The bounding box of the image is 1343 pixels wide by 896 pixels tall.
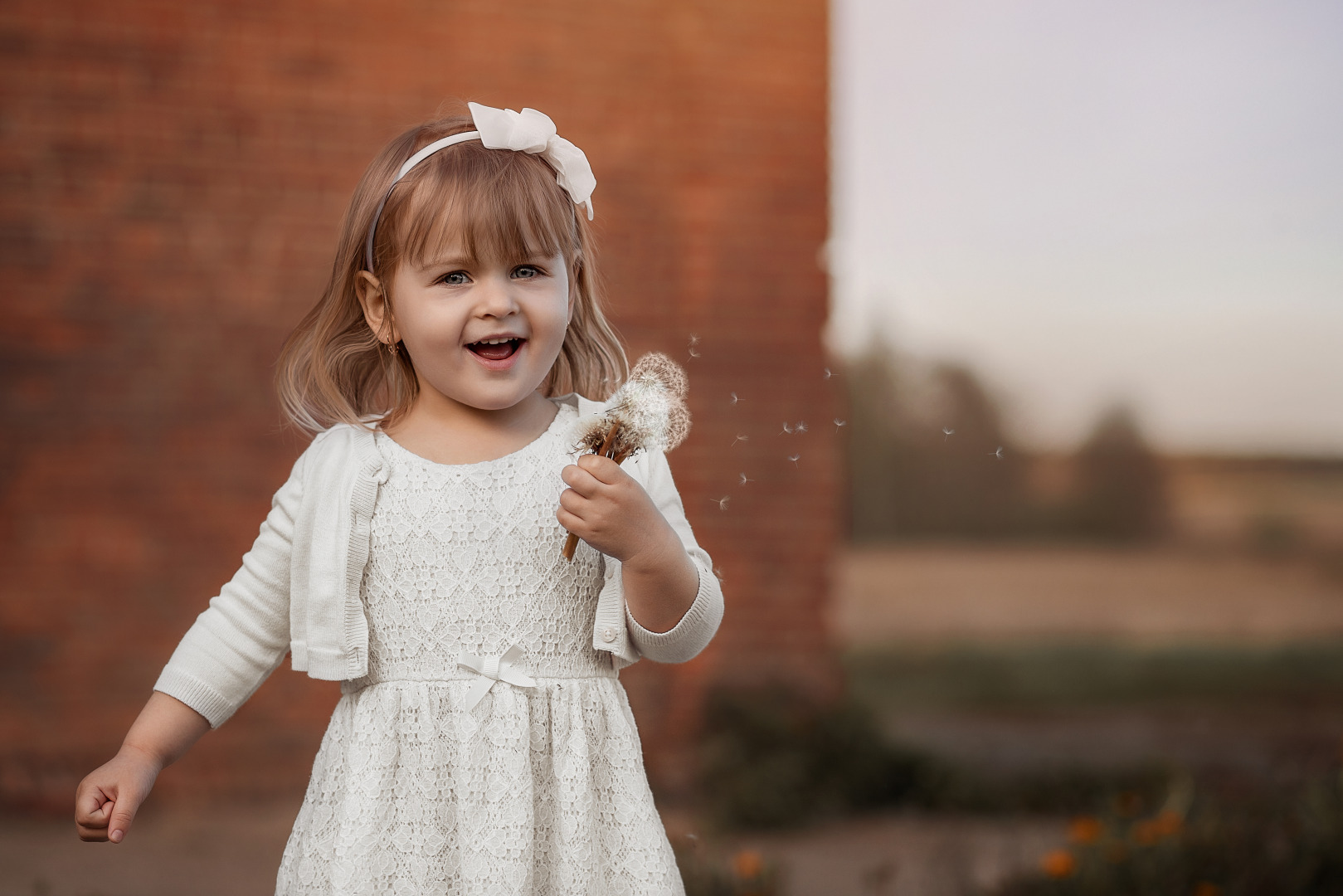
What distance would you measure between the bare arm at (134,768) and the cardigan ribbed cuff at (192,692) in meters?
0.01

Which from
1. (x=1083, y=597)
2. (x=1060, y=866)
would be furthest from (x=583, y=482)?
(x=1083, y=597)

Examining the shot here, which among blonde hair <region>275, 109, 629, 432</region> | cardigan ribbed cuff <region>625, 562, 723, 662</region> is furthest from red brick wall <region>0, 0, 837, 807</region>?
cardigan ribbed cuff <region>625, 562, 723, 662</region>

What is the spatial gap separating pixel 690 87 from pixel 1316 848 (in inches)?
121

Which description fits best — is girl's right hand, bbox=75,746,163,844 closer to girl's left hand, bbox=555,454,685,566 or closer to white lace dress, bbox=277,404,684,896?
white lace dress, bbox=277,404,684,896

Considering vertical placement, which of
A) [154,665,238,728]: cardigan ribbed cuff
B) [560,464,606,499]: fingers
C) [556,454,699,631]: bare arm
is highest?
[560,464,606,499]: fingers

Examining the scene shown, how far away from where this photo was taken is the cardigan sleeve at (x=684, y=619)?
1598 millimetres

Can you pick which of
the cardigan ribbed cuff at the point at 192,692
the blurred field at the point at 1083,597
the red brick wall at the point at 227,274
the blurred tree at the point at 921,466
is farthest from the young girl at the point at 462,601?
the blurred tree at the point at 921,466

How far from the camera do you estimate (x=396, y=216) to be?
1.64 meters

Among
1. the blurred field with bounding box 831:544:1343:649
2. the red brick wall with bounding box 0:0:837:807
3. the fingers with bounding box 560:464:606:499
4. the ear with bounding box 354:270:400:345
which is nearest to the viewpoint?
the fingers with bounding box 560:464:606:499

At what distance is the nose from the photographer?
1.57 metres

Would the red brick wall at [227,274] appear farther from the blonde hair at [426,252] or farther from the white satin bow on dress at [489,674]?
the white satin bow on dress at [489,674]

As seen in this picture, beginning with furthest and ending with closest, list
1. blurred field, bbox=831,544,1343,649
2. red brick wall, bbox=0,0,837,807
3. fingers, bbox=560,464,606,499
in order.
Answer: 1. blurred field, bbox=831,544,1343,649
2. red brick wall, bbox=0,0,837,807
3. fingers, bbox=560,464,606,499

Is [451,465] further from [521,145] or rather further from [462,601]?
[521,145]

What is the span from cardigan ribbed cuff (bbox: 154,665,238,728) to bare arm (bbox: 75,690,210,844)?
0.5 inches
